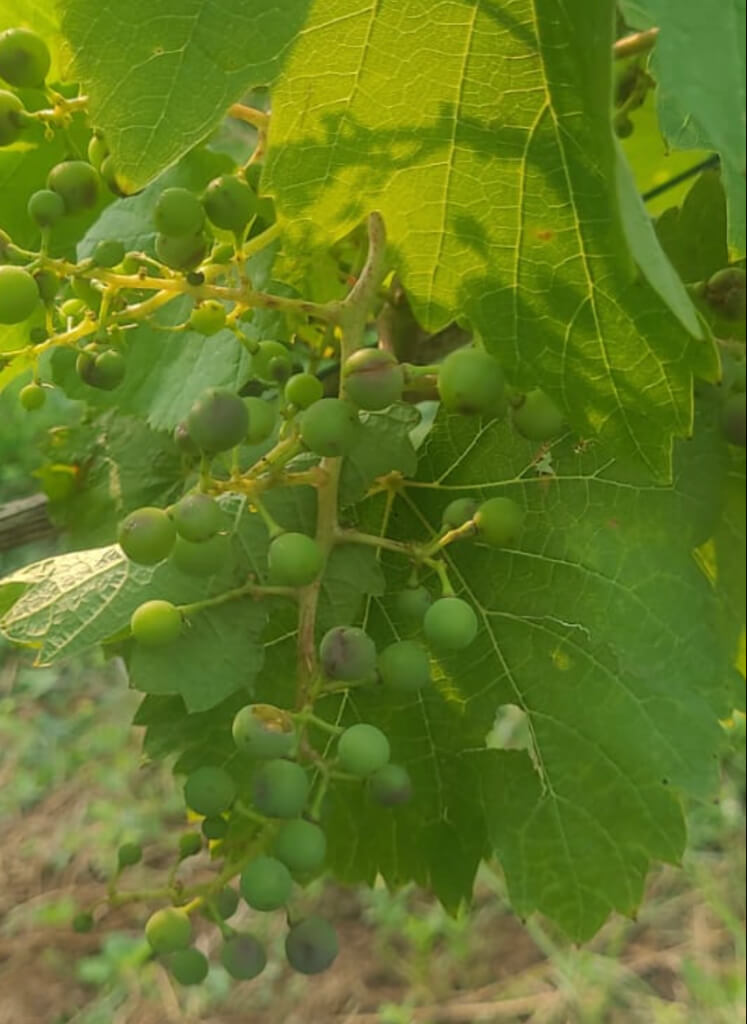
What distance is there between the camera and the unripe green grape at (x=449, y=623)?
82cm

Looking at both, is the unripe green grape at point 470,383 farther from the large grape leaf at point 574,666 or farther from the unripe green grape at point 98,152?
the unripe green grape at point 98,152

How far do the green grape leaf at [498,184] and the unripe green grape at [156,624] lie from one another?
0.30 metres

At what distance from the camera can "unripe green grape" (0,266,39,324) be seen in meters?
0.77

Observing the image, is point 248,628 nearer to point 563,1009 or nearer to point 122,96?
point 122,96

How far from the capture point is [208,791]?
86 centimetres

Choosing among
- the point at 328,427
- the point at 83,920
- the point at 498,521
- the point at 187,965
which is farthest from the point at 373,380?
the point at 83,920

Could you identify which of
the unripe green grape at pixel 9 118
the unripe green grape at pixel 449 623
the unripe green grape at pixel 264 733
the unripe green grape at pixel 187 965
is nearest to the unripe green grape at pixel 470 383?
the unripe green grape at pixel 449 623

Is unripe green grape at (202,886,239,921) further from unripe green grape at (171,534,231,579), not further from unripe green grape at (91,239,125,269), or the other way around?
unripe green grape at (91,239,125,269)

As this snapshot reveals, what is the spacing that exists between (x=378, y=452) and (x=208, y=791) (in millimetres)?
291

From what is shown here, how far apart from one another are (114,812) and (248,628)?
2.56 metres

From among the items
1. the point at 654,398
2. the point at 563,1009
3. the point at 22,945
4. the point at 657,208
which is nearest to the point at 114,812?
the point at 22,945

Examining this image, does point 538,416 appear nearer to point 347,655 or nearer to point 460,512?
point 460,512

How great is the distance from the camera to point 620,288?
805mm

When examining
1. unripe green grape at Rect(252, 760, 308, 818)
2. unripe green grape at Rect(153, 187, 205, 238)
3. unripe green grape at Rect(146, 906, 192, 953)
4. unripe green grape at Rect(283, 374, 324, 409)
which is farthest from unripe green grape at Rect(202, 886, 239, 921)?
unripe green grape at Rect(153, 187, 205, 238)
